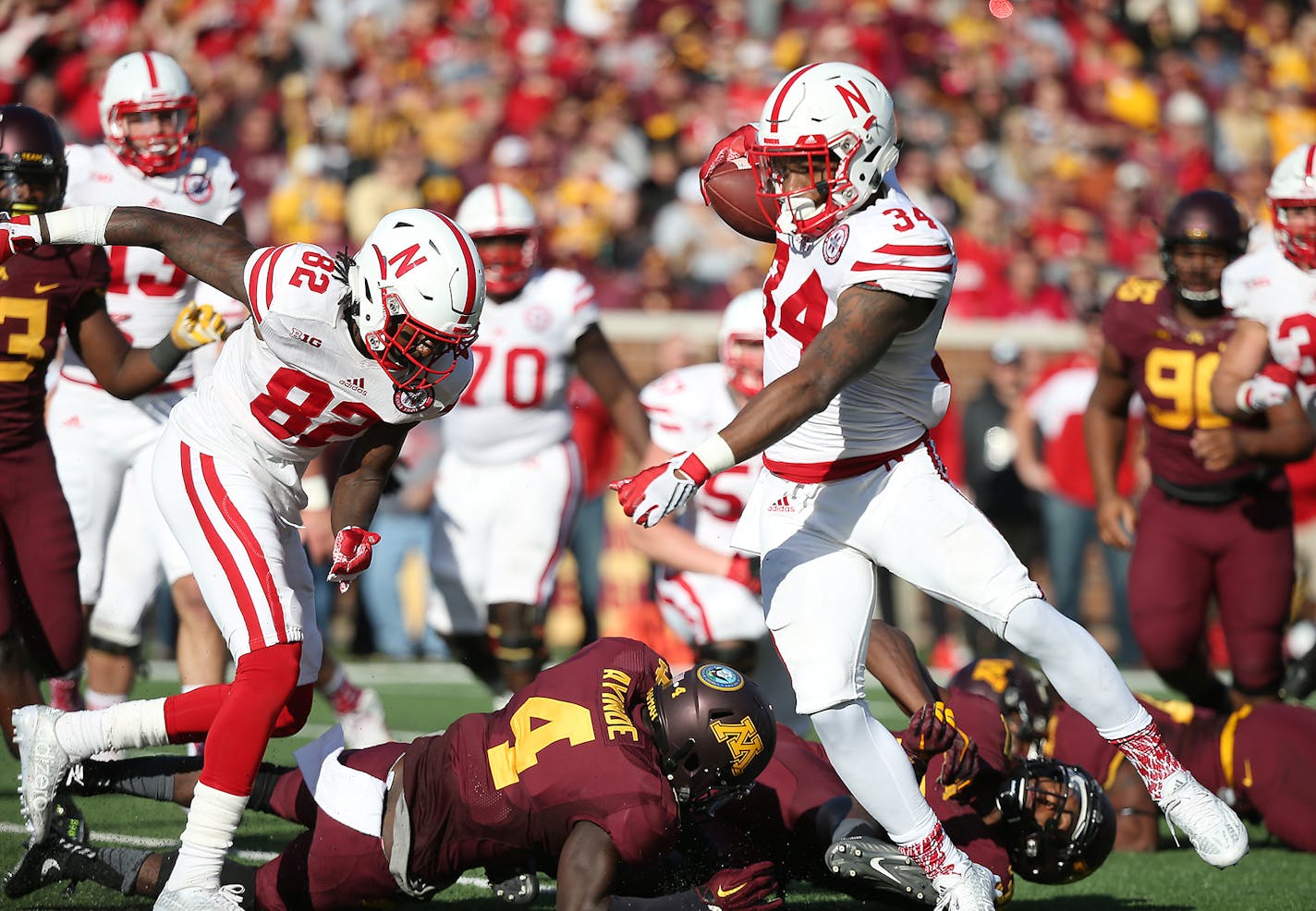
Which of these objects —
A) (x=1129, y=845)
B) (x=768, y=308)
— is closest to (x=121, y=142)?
(x=768, y=308)

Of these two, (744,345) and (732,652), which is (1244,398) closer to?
(744,345)

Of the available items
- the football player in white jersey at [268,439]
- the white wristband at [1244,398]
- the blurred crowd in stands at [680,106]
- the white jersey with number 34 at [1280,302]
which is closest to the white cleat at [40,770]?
the football player in white jersey at [268,439]

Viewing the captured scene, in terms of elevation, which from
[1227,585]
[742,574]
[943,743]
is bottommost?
[1227,585]

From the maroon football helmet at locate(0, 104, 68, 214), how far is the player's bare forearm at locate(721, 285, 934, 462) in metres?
2.48

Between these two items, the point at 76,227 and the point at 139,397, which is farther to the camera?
the point at 139,397

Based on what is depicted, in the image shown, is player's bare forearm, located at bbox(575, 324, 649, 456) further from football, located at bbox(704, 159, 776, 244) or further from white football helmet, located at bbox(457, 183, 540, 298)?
football, located at bbox(704, 159, 776, 244)

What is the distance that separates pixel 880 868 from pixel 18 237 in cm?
271

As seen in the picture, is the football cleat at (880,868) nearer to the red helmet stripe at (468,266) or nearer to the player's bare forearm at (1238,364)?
the red helmet stripe at (468,266)

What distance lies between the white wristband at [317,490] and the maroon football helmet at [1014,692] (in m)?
2.72

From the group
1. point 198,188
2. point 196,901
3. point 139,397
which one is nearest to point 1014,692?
point 196,901

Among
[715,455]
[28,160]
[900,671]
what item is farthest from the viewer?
[28,160]

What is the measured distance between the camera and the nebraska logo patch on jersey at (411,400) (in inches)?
170

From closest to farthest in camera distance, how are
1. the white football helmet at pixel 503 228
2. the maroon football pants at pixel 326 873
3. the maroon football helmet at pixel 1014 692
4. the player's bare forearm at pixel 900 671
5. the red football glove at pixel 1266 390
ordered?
the maroon football pants at pixel 326 873 < the player's bare forearm at pixel 900 671 < the maroon football helmet at pixel 1014 692 < the red football glove at pixel 1266 390 < the white football helmet at pixel 503 228

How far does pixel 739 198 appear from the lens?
4754mm
